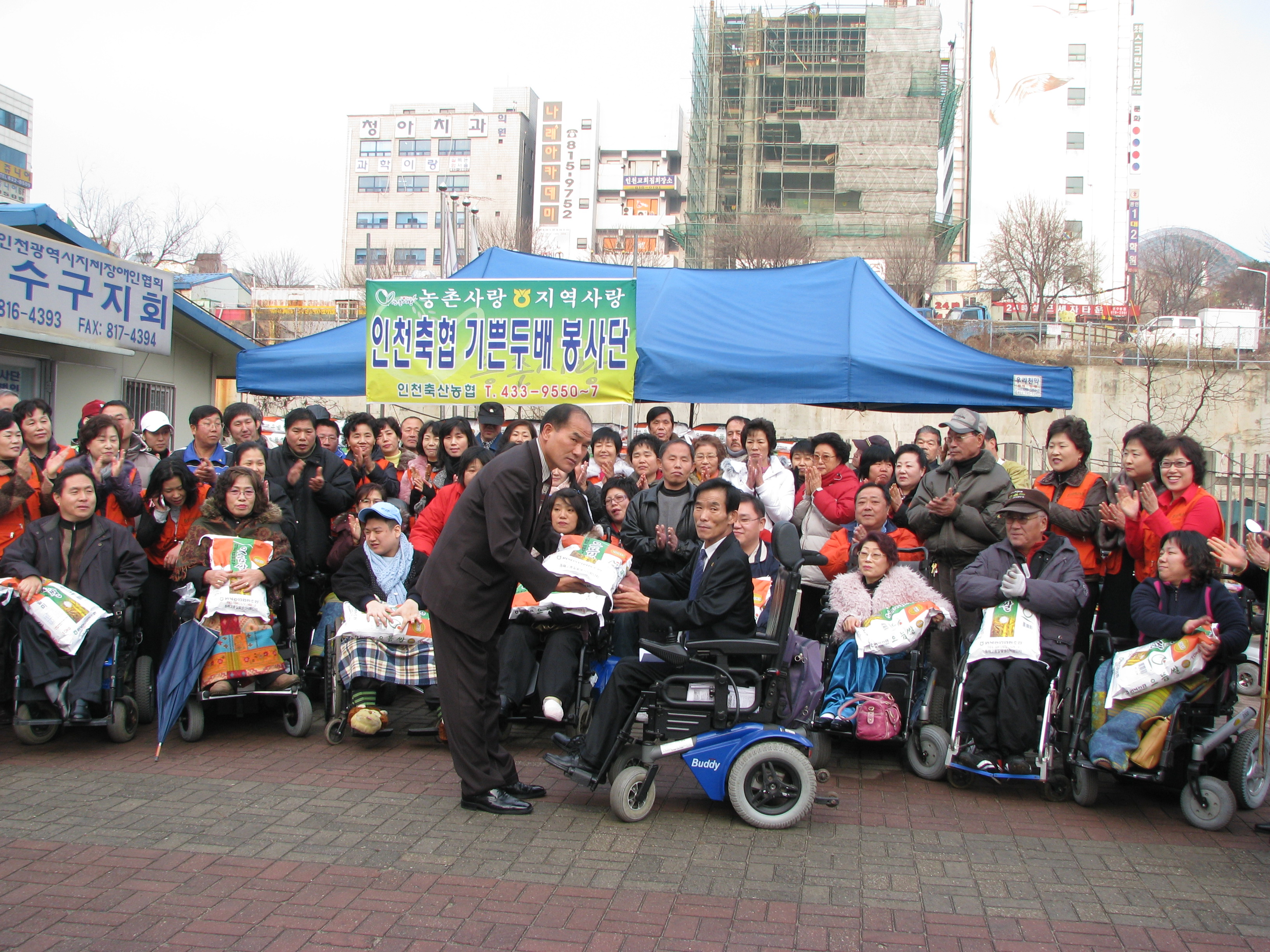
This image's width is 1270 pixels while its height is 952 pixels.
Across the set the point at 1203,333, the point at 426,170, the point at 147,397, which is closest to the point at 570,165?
the point at 426,170

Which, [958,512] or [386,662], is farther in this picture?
[958,512]

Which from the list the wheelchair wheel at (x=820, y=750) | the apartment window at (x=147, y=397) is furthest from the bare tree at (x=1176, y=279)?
the wheelchair wheel at (x=820, y=750)

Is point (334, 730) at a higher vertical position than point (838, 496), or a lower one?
lower

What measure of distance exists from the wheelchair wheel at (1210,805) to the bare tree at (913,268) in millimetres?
32281

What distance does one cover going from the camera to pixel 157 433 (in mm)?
6992

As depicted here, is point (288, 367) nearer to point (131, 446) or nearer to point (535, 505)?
point (131, 446)

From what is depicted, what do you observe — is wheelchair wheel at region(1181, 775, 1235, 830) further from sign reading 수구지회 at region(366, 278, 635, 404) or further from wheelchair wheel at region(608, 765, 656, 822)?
sign reading 수구지회 at region(366, 278, 635, 404)

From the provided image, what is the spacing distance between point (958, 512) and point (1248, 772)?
2.03 m

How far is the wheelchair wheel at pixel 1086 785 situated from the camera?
502 cm

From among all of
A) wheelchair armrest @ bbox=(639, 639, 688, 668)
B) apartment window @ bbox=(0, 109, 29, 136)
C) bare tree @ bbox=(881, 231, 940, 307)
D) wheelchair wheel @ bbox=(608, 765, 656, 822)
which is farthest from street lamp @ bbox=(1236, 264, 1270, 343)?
apartment window @ bbox=(0, 109, 29, 136)

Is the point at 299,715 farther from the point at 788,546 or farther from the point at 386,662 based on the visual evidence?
the point at 788,546

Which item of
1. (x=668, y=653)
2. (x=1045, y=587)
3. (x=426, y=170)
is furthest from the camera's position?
(x=426, y=170)

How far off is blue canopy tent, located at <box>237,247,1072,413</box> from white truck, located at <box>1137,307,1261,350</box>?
24000 mm

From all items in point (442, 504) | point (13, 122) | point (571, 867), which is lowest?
point (571, 867)
